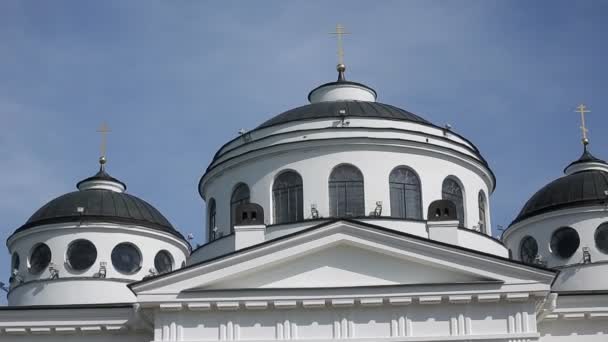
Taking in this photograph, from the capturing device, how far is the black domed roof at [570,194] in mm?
42125

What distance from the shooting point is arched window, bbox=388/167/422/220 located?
38031mm

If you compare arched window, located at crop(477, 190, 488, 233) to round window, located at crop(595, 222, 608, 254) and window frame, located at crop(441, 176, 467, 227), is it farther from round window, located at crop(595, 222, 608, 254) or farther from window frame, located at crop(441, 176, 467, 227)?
round window, located at crop(595, 222, 608, 254)

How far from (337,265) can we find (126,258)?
12.4m

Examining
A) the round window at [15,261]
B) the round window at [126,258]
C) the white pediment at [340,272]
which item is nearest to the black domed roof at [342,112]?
the round window at [126,258]

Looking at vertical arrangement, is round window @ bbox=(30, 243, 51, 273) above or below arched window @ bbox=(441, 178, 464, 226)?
below

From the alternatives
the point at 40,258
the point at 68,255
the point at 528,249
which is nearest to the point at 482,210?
the point at 528,249

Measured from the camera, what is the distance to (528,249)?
43.5m

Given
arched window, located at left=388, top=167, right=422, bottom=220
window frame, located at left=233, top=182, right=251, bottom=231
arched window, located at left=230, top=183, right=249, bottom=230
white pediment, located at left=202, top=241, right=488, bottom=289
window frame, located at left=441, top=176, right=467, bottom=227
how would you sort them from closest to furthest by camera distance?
white pediment, located at left=202, top=241, right=488, bottom=289 → arched window, located at left=388, top=167, right=422, bottom=220 → window frame, located at left=441, top=176, right=467, bottom=227 → window frame, located at left=233, top=182, right=251, bottom=231 → arched window, located at left=230, top=183, right=249, bottom=230

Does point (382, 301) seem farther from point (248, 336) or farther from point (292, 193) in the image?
point (292, 193)

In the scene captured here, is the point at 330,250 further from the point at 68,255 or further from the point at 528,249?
the point at 528,249

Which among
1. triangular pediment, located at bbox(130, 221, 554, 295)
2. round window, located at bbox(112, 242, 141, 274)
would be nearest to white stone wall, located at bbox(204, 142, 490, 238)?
round window, located at bbox(112, 242, 141, 274)

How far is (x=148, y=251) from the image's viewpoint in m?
42.5

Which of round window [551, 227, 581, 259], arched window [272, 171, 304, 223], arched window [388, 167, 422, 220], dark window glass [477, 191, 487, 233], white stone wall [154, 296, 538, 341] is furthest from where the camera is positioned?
round window [551, 227, 581, 259]

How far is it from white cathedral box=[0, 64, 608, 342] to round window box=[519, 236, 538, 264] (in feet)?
0.25
